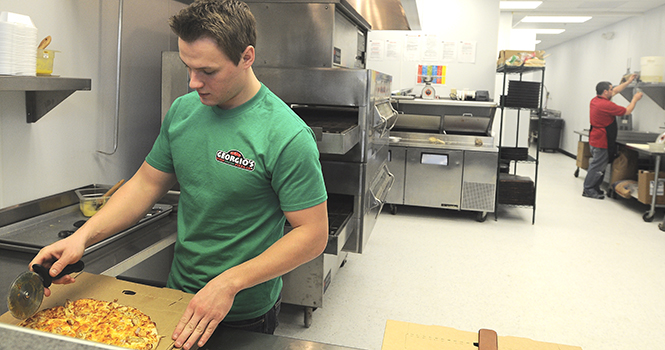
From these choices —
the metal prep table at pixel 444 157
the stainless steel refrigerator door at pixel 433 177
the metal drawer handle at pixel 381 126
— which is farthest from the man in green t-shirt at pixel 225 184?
the stainless steel refrigerator door at pixel 433 177

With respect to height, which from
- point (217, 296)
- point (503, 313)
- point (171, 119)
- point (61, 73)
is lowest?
point (503, 313)

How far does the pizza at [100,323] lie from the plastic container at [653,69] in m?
7.46

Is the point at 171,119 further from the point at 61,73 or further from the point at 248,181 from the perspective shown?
the point at 61,73

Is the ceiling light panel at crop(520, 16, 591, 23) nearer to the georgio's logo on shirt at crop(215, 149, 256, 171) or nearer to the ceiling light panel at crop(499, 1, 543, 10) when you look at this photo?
the ceiling light panel at crop(499, 1, 543, 10)

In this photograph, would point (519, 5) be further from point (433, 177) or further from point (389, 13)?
point (389, 13)

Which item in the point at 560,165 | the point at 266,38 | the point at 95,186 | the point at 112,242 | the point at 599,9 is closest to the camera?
the point at 112,242

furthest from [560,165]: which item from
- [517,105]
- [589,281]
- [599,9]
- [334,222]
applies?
[334,222]

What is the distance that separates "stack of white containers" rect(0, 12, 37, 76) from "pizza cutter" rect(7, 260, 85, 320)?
84 centimetres

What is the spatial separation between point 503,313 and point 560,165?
7.63 m

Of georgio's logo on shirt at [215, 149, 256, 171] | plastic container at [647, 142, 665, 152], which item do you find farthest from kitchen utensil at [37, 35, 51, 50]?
plastic container at [647, 142, 665, 152]

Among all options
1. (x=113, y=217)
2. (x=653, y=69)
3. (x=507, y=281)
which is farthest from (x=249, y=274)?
(x=653, y=69)

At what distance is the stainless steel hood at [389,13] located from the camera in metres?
3.36

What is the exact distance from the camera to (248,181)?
121 centimetres

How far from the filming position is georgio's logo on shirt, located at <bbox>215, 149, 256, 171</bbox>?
120 cm
